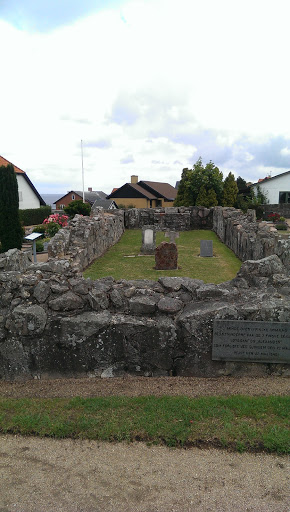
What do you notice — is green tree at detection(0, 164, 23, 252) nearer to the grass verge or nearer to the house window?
the grass verge

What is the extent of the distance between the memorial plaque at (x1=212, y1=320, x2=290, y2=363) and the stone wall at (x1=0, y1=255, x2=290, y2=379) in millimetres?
114

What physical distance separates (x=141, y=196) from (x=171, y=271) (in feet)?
144

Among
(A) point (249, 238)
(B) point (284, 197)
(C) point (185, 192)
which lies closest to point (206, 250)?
(A) point (249, 238)

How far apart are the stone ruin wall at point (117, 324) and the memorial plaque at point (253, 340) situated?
0.11 m

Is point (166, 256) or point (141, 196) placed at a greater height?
point (141, 196)

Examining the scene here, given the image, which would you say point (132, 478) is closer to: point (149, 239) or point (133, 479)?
point (133, 479)

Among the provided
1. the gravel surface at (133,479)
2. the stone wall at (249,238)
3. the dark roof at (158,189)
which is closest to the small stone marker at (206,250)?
the stone wall at (249,238)

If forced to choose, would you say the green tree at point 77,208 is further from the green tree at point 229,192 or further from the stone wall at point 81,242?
the stone wall at point 81,242

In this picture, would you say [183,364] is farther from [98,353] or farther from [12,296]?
[12,296]

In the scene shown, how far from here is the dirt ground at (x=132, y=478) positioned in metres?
2.96

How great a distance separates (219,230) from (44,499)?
69.4 feet

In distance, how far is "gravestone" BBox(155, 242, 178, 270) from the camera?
43.6 ft

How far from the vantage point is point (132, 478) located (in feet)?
10.6

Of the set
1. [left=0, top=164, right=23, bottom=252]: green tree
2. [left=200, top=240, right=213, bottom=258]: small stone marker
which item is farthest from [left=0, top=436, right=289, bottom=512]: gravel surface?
[left=0, top=164, right=23, bottom=252]: green tree
